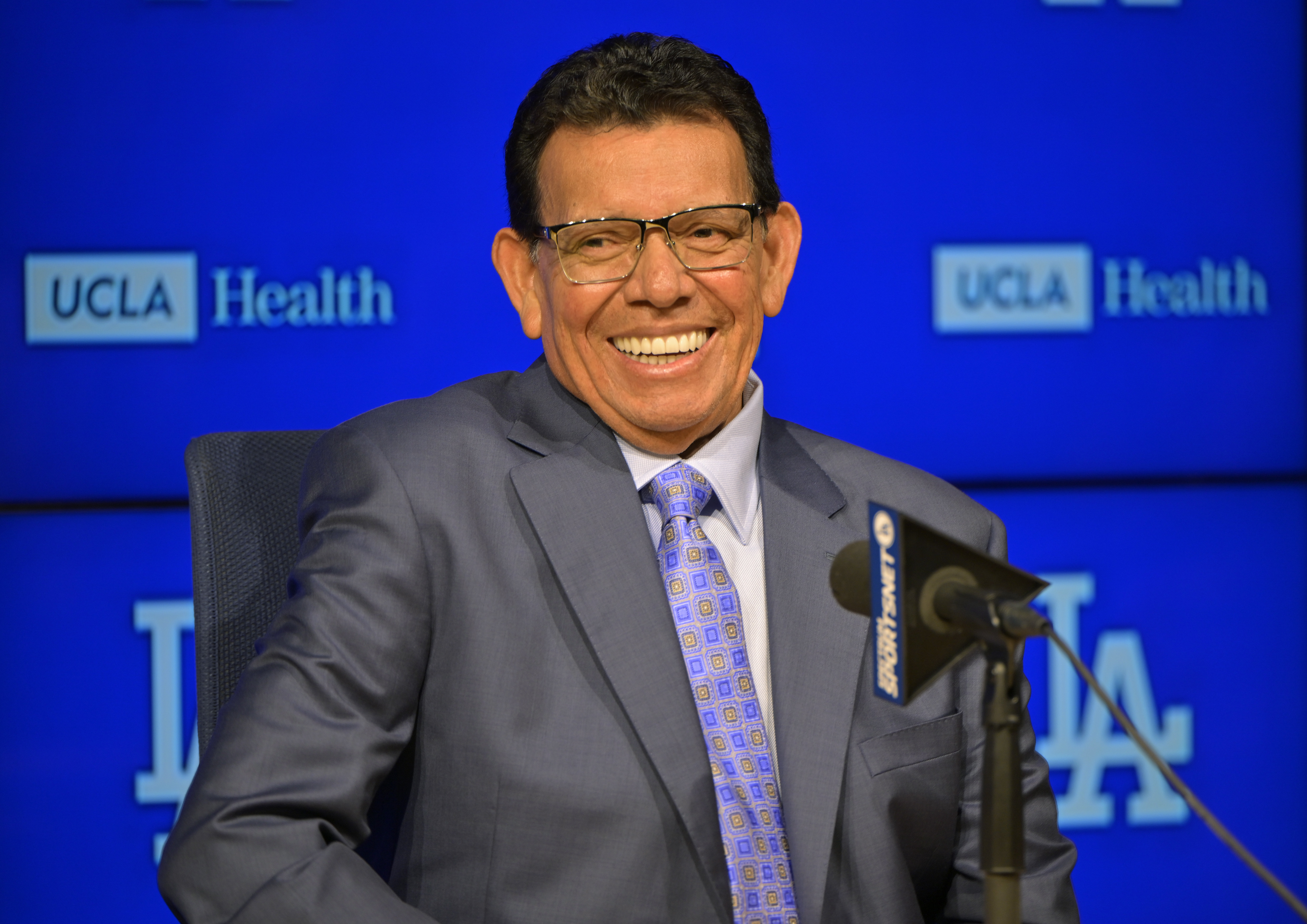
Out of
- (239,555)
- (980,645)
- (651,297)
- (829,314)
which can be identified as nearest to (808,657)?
(651,297)

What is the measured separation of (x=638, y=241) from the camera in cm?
160

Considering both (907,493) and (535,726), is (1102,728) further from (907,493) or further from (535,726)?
(535,726)

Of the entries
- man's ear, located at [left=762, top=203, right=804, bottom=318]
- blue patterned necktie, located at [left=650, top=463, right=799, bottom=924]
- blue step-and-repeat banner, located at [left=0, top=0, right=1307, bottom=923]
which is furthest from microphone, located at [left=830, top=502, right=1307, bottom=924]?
blue step-and-repeat banner, located at [left=0, top=0, right=1307, bottom=923]

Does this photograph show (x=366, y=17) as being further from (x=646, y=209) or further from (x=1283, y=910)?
(x=1283, y=910)

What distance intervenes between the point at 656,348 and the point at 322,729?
2.09 ft

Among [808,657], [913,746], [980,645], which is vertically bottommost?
[913,746]

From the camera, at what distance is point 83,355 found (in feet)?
7.68

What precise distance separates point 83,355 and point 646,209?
1.31 m

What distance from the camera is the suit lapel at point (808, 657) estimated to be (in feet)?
4.72

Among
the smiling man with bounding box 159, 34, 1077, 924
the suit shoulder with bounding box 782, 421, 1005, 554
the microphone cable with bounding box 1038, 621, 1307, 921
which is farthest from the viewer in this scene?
the suit shoulder with bounding box 782, 421, 1005, 554

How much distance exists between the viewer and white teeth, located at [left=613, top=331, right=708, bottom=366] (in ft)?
5.31

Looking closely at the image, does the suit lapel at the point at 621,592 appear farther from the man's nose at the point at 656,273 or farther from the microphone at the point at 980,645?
the microphone at the point at 980,645

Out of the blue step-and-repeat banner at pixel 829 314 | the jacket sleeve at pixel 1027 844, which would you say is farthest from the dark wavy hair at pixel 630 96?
the blue step-and-repeat banner at pixel 829 314

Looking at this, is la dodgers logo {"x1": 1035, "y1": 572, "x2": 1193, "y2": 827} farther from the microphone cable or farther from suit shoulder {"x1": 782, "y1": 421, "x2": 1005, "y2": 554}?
the microphone cable
